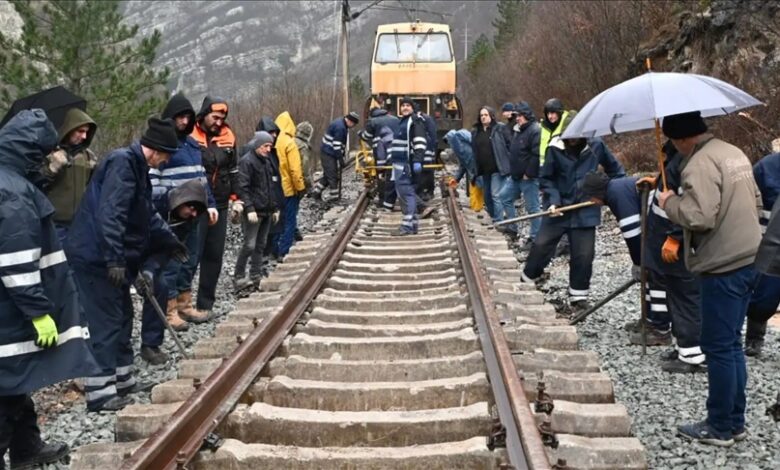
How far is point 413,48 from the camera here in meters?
18.2

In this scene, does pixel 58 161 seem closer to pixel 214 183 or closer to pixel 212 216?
Result: pixel 212 216

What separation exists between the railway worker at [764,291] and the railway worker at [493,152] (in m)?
4.83

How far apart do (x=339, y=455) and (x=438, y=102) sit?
49.7ft

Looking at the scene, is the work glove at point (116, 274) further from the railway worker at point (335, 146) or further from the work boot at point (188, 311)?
the railway worker at point (335, 146)

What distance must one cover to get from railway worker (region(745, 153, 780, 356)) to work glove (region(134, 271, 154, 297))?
440cm

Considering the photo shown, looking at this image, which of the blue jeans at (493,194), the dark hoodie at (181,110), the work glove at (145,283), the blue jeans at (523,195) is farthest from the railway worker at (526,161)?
the work glove at (145,283)

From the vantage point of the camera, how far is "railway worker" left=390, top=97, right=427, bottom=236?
962cm

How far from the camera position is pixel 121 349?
520 cm

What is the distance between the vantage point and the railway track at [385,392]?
3.32 metres

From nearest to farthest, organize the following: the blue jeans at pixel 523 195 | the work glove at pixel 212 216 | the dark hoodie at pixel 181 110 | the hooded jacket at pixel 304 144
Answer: the dark hoodie at pixel 181 110, the work glove at pixel 212 216, the blue jeans at pixel 523 195, the hooded jacket at pixel 304 144

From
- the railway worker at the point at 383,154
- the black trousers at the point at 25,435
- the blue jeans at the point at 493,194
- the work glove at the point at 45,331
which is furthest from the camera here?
the railway worker at the point at 383,154

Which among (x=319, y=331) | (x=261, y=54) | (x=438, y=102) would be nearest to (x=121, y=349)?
(x=319, y=331)

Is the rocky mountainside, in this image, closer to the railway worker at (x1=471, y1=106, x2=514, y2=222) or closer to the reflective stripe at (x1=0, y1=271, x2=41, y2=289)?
the railway worker at (x1=471, y1=106, x2=514, y2=222)

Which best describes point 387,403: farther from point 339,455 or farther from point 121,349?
point 121,349
